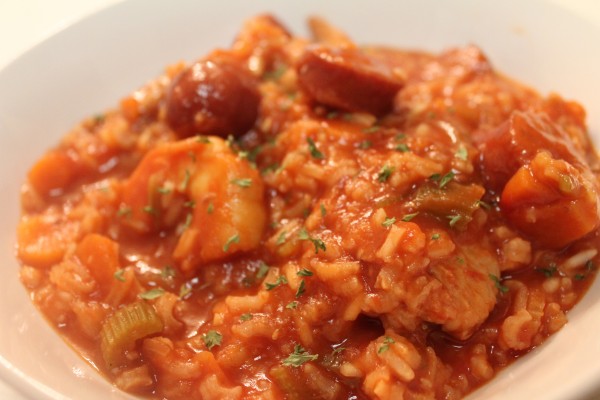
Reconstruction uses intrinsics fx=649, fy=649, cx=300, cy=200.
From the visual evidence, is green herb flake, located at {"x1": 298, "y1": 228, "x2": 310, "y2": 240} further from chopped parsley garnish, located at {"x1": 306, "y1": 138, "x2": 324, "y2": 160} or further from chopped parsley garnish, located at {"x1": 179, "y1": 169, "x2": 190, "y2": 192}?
chopped parsley garnish, located at {"x1": 179, "y1": 169, "x2": 190, "y2": 192}

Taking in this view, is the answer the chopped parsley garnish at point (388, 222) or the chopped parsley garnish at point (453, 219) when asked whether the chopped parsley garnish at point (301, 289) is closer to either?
the chopped parsley garnish at point (388, 222)

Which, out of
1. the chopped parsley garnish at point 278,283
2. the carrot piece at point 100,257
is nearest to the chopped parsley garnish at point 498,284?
the chopped parsley garnish at point 278,283

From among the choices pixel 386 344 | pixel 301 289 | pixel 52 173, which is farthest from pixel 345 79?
pixel 52 173

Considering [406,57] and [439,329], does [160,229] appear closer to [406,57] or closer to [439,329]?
[439,329]

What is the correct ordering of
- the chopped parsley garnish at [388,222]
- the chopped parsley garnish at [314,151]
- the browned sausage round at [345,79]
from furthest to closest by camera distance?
1. the browned sausage round at [345,79]
2. the chopped parsley garnish at [314,151]
3. the chopped parsley garnish at [388,222]

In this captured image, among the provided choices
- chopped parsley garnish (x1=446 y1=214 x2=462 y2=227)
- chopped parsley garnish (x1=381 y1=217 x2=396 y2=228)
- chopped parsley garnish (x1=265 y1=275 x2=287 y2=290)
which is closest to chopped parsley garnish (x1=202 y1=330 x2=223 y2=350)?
chopped parsley garnish (x1=265 y1=275 x2=287 y2=290)
